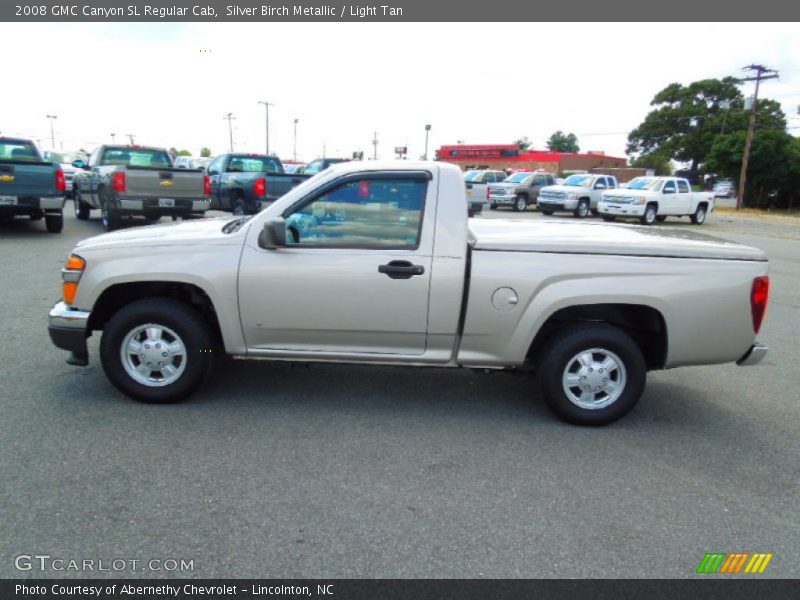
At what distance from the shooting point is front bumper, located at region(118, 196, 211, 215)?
480 inches

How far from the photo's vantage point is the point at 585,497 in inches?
136

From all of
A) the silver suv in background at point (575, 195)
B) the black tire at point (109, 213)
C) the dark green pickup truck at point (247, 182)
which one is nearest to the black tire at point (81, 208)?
the black tire at point (109, 213)

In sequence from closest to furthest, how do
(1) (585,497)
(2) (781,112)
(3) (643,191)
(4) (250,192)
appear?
(1) (585,497)
(4) (250,192)
(3) (643,191)
(2) (781,112)

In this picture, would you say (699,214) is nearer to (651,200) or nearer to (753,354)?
(651,200)

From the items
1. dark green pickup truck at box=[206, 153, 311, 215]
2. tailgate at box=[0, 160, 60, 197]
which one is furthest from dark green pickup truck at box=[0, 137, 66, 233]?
dark green pickup truck at box=[206, 153, 311, 215]

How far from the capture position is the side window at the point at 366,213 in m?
4.33

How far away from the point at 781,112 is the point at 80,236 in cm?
7964

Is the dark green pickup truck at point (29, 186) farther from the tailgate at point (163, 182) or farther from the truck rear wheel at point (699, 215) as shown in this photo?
the truck rear wheel at point (699, 215)

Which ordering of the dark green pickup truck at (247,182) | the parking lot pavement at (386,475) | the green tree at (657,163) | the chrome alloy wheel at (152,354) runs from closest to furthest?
the parking lot pavement at (386,475), the chrome alloy wheel at (152,354), the dark green pickup truck at (247,182), the green tree at (657,163)

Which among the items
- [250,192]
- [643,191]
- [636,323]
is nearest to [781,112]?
[643,191]

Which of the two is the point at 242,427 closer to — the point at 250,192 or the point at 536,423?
the point at 536,423

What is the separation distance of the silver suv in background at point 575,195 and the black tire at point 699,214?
386 cm

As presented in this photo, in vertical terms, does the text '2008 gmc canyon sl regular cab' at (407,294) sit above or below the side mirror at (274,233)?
below

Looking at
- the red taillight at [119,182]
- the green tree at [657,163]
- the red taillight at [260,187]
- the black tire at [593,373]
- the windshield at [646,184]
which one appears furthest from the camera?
the green tree at [657,163]
